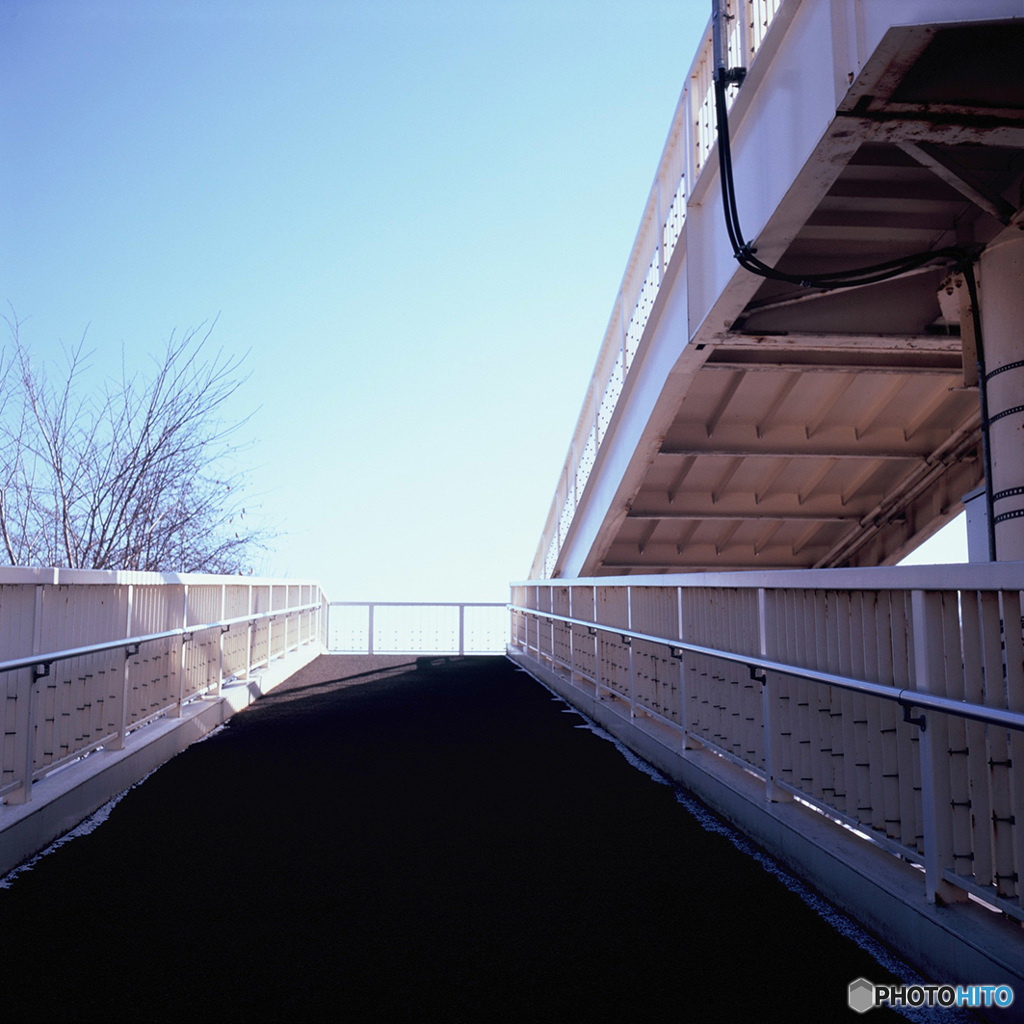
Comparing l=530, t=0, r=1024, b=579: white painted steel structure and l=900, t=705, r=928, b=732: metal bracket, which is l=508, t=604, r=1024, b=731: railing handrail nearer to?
l=900, t=705, r=928, b=732: metal bracket

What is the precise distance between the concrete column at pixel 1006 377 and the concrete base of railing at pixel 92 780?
6206mm

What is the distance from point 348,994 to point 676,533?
12.9 m

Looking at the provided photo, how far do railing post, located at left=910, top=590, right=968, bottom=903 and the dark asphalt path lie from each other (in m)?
0.40

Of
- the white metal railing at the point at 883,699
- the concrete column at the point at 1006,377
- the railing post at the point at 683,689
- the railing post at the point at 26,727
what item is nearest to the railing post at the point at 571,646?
the railing post at the point at 683,689

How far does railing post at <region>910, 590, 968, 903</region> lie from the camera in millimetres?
2984

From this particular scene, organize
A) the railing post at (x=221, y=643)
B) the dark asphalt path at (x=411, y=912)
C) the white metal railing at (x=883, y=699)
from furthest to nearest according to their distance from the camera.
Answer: the railing post at (x=221, y=643) → the white metal railing at (x=883, y=699) → the dark asphalt path at (x=411, y=912)

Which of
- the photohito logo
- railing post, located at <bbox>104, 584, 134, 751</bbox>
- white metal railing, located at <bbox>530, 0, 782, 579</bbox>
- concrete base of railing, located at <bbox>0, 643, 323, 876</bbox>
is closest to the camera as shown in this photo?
the photohito logo

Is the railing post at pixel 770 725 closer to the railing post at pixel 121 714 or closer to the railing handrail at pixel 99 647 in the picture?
the railing handrail at pixel 99 647

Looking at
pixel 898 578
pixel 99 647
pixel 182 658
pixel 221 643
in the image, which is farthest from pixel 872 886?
pixel 221 643

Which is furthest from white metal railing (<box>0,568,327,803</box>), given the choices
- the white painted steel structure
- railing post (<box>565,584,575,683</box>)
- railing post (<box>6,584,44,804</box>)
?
the white painted steel structure

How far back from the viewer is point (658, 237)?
940cm

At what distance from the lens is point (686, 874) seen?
386 centimetres

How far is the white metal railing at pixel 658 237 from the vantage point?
655 cm

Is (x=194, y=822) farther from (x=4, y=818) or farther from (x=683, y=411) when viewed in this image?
(x=683, y=411)
